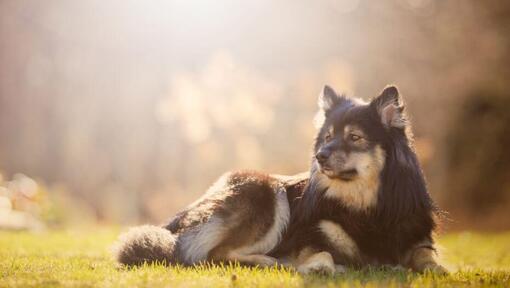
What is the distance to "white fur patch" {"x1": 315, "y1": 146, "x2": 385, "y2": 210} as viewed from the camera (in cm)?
512

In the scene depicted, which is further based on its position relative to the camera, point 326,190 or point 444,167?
point 444,167

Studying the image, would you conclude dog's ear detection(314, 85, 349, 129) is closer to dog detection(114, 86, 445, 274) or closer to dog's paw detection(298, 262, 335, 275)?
dog detection(114, 86, 445, 274)

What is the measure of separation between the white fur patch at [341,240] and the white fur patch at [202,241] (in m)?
0.96

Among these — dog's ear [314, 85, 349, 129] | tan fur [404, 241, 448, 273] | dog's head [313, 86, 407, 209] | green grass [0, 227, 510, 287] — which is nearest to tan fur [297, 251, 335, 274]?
green grass [0, 227, 510, 287]

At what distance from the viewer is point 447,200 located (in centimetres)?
1477

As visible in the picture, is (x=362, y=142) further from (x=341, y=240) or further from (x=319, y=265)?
(x=319, y=265)

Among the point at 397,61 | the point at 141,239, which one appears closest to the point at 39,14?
the point at 397,61

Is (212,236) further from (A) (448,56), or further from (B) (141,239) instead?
(A) (448,56)

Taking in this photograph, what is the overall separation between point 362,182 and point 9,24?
15.1 metres

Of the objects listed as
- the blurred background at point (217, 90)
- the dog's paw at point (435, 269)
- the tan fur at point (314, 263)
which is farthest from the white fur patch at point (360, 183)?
the blurred background at point (217, 90)

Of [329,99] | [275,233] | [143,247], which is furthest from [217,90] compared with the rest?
[143,247]

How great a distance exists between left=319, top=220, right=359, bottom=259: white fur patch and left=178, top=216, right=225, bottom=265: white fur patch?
3.15 feet

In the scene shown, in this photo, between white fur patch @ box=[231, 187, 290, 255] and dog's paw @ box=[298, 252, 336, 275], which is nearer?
dog's paw @ box=[298, 252, 336, 275]

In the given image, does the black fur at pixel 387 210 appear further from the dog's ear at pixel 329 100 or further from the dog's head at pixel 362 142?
the dog's ear at pixel 329 100
